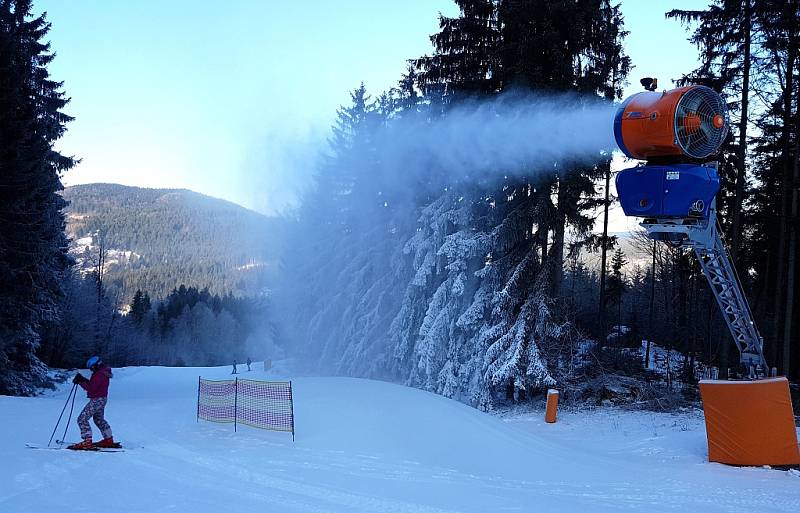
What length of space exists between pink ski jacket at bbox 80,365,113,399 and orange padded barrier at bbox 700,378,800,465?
10.8 meters

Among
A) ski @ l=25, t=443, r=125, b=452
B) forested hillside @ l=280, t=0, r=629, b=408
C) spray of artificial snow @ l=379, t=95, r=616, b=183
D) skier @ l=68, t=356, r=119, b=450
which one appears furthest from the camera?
forested hillside @ l=280, t=0, r=629, b=408

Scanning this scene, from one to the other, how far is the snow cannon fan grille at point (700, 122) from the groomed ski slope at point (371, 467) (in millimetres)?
5011

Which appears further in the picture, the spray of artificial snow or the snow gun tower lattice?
the spray of artificial snow

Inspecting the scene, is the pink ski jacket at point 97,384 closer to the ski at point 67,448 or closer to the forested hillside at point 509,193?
the ski at point 67,448

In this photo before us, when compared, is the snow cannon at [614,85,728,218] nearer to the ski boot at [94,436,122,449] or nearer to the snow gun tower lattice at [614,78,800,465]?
the snow gun tower lattice at [614,78,800,465]

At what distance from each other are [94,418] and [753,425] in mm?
11340

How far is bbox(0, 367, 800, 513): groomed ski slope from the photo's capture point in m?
7.05

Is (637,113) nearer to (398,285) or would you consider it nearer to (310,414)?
(310,414)

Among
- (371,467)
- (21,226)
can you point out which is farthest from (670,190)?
(21,226)

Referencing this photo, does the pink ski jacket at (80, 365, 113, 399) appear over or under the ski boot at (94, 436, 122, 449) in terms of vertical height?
over

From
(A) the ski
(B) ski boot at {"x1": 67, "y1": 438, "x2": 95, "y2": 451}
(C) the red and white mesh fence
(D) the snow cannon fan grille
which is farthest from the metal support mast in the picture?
(B) ski boot at {"x1": 67, "y1": 438, "x2": 95, "y2": 451}

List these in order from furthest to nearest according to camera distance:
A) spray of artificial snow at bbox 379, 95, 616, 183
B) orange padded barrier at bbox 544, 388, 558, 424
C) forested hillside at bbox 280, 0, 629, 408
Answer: forested hillside at bbox 280, 0, 629, 408
orange padded barrier at bbox 544, 388, 558, 424
spray of artificial snow at bbox 379, 95, 616, 183

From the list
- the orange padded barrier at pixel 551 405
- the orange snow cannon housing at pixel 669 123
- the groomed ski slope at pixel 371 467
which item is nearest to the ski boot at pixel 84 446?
the groomed ski slope at pixel 371 467

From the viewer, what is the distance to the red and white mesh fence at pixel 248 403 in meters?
11.8
